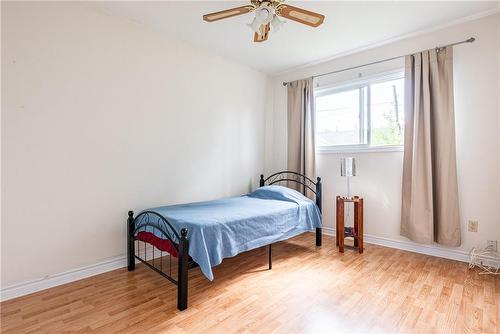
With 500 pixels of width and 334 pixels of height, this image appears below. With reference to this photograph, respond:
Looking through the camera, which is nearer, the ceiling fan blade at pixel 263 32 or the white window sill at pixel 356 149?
the ceiling fan blade at pixel 263 32

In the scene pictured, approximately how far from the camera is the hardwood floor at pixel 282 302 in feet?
5.51

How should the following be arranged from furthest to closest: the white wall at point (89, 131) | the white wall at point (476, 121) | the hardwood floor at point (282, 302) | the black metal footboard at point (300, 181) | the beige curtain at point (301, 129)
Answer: the beige curtain at point (301, 129)
the black metal footboard at point (300, 181)
the white wall at point (476, 121)
the white wall at point (89, 131)
the hardwood floor at point (282, 302)

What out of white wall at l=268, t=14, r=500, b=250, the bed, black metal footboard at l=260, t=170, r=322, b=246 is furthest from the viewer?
black metal footboard at l=260, t=170, r=322, b=246

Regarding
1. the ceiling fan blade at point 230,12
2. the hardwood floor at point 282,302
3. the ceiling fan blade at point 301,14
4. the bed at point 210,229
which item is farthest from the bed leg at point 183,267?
the ceiling fan blade at point 301,14

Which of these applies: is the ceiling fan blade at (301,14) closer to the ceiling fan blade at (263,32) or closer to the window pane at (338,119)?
the ceiling fan blade at (263,32)

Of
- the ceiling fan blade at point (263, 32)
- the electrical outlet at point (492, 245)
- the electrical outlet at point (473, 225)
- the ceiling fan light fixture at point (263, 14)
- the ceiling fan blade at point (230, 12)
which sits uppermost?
the ceiling fan blade at point (230, 12)

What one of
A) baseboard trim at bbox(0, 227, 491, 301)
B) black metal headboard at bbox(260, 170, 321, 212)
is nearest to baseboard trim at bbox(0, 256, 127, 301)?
baseboard trim at bbox(0, 227, 491, 301)

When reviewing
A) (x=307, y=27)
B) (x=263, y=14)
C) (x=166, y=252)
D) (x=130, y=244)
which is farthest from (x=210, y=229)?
(x=307, y=27)

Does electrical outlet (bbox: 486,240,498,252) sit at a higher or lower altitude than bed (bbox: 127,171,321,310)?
lower

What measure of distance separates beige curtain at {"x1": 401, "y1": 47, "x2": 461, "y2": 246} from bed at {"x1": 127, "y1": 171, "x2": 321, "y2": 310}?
109cm

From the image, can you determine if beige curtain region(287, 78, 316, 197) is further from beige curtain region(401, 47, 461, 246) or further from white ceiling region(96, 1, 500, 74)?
beige curtain region(401, 47, 461, 246)

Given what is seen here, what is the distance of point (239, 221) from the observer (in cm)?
232

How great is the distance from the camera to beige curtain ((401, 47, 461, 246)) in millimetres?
2746

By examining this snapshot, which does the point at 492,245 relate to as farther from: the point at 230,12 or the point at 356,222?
the point at 230,12
